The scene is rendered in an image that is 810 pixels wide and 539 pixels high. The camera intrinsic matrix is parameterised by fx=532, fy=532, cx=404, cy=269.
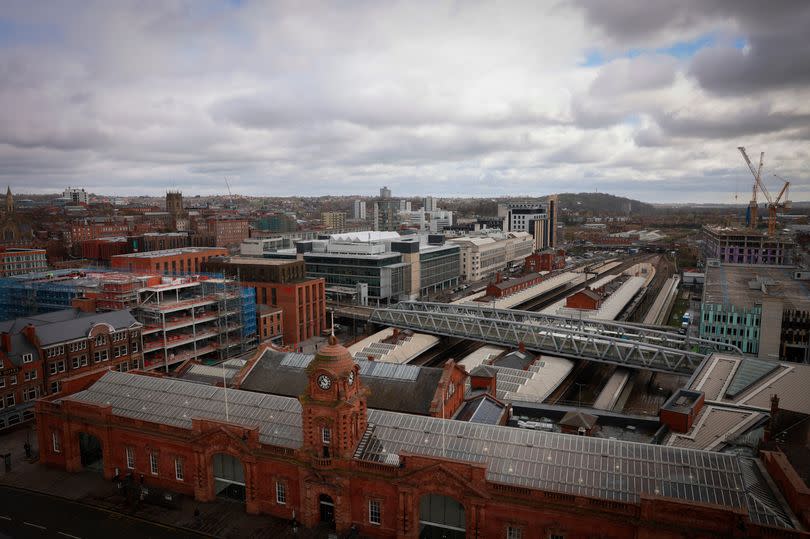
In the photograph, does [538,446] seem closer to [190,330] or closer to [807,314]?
[190,330]

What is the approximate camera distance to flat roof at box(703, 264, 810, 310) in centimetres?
8494

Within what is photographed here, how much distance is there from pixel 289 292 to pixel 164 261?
1758 inches

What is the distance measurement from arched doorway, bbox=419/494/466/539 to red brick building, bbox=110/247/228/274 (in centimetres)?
9484

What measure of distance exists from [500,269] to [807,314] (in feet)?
371

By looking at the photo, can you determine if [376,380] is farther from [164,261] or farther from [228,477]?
[164,261]

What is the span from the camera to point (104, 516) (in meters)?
37.6

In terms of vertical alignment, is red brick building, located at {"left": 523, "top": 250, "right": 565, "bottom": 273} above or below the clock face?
below

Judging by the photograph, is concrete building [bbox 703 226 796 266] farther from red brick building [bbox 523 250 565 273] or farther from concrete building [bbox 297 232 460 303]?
concrete building [bbox 297 232 460 303]

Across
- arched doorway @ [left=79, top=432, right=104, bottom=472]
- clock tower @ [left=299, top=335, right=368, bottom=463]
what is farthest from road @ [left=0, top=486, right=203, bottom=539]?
clock tower @ [left=299, top=335, right=368, bottom=463]

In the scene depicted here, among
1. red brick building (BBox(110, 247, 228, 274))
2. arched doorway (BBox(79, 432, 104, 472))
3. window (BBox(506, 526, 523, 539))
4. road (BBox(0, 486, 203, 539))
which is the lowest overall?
road (BBox(0, 486, 203, 539))

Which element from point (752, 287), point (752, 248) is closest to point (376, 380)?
point (752, 287)

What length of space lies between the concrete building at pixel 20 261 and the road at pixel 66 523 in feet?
388

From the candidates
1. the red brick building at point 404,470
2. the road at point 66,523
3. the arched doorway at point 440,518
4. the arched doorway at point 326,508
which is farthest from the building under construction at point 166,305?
the arched doorway at point 440,518

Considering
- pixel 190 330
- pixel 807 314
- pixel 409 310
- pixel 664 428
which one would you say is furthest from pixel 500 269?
pixel 664 428
